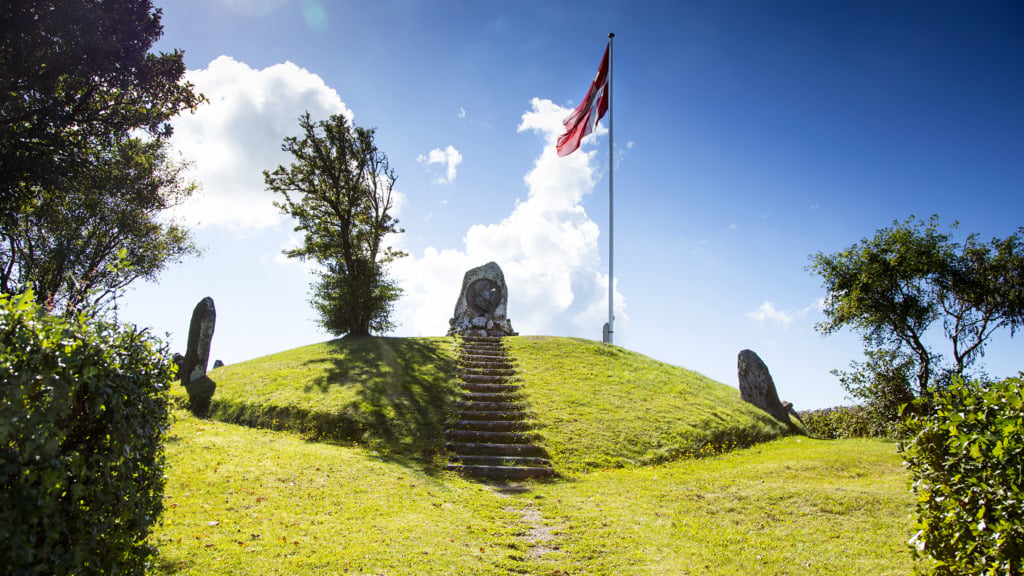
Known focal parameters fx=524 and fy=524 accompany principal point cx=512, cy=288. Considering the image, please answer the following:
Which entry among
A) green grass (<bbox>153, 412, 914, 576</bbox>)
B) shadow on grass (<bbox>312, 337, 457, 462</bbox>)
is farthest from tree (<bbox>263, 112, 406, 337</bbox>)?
green grass (<bbox>153, 412, 914, 576</bbox>)

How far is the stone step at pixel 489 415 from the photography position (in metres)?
18.4

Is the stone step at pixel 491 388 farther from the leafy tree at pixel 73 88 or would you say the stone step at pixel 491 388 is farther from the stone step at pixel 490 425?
the leafy tree at pixel 73 88

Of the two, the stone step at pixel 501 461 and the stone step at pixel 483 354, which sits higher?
the stone step at pixel 483 354

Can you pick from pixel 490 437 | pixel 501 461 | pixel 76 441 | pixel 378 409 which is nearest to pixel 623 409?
pixel 490 437

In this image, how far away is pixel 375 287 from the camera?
3139 centimetres

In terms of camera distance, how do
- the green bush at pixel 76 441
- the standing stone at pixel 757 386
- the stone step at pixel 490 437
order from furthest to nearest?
1. the standing stone at pixel 757 386
2. the stone step at pixel 490 437
3. the green bush at pixel 76 441

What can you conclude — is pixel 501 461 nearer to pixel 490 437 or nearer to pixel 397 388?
pixel 490 437

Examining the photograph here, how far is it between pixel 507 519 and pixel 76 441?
770 cm

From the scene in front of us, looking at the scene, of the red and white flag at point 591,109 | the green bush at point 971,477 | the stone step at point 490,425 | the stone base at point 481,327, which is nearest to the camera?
the green bush at point 971,477

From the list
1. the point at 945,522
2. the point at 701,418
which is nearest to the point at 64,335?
the point at 945,522

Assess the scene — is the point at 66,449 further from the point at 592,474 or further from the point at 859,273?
the point at 859,273

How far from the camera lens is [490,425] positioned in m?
17.7

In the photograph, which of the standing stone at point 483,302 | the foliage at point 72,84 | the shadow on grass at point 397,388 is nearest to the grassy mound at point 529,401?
the shadow on grass at point 397,388

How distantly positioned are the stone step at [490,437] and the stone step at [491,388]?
3601 mm
